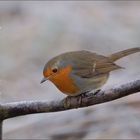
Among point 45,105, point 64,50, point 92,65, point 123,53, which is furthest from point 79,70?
point 64,50

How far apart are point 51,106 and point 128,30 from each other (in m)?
5.67

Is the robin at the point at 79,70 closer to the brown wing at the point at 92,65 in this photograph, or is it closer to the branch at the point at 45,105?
the brown wing at the point at 92,65

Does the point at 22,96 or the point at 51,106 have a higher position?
the point at 51,106

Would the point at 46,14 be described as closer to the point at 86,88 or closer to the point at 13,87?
the point at 13,87

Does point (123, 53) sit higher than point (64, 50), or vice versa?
point (123, 53)

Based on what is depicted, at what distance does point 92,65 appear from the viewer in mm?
6484

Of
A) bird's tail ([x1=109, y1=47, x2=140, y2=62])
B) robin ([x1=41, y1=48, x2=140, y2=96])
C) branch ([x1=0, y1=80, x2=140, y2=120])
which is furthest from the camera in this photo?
bird's tail ([x1=109, y1=47, x2=140, y2=62])

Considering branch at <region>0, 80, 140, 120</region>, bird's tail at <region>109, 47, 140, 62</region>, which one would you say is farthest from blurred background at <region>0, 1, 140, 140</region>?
branch at <region>0, 80, 140, 120</region>

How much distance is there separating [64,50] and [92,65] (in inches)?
149

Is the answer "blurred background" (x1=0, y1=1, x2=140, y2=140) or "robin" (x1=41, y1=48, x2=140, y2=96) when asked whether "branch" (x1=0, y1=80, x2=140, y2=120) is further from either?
"blurred background" (x1=0, y1=1, x2=140, y2=140)

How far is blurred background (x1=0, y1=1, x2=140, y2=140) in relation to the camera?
8.18 metres

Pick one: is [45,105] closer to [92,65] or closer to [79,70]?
[79,70]

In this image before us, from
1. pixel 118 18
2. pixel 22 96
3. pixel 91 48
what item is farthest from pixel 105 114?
pixel 118 18

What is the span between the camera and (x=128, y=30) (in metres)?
10.8
